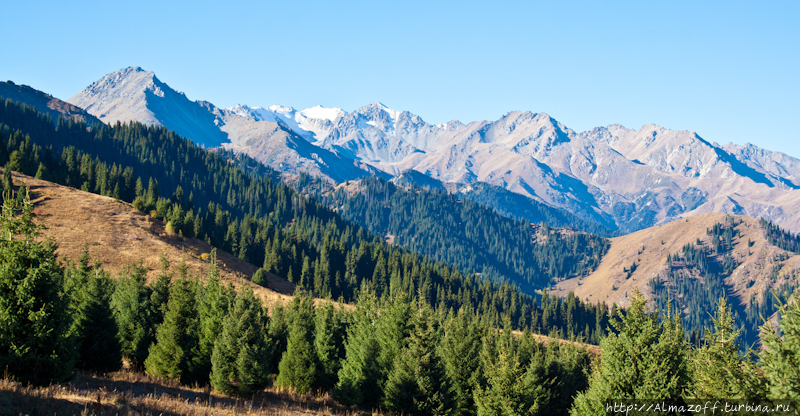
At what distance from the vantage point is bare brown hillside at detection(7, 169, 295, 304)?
84.7 metres

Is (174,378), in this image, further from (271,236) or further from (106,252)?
(271,236)

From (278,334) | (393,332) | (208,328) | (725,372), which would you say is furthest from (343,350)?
(725,372)

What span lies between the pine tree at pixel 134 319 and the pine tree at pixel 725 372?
42217mm

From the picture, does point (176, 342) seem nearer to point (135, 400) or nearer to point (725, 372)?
point (135, 400)

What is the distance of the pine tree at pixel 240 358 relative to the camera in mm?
33125

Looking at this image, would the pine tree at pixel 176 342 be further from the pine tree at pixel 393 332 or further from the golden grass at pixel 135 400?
the pine tree at pixel 393 332

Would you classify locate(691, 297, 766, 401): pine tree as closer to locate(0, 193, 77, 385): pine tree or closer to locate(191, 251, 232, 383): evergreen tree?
locate(191, 251, 232, 383): evergreen tree

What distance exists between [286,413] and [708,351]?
80.8ft

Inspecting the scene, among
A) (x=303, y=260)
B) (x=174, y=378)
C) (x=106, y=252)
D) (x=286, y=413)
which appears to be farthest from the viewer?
(x=303, y=260)

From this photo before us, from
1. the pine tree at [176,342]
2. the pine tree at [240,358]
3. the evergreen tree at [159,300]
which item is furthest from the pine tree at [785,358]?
the evergreen tree at [159,300]

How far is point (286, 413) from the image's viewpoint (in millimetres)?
29438

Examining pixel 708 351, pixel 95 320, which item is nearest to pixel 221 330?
pixel 95 320

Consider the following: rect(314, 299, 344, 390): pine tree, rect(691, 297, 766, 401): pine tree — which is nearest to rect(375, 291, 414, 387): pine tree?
rect(314, 299, 344, 390): pine tree

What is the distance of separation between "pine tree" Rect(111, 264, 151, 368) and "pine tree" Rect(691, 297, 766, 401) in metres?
42.2
